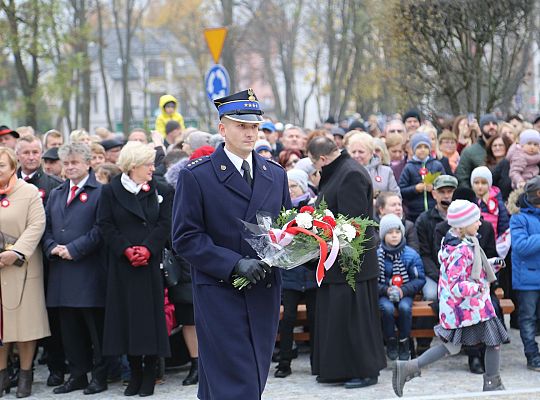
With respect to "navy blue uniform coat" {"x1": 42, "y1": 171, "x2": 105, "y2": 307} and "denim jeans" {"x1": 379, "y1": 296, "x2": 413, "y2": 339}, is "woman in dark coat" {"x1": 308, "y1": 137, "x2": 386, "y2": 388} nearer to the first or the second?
"denim jeans" {"x1": 379, "y1": 296, "x2": 413, "y2": 339}

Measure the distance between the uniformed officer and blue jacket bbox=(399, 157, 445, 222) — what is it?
5.70 metres

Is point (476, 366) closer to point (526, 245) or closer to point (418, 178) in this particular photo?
point (526, 245)

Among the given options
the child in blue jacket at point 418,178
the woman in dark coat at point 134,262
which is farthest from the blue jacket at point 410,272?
the woman in dark coat at point 134,262

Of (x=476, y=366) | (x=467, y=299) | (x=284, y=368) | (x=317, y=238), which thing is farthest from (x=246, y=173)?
(x=476, y=366)

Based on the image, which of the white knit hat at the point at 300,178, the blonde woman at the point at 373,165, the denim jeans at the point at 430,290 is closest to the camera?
the denim jeans at the point at 430,290

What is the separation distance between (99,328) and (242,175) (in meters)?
3.79

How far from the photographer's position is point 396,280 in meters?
10.1

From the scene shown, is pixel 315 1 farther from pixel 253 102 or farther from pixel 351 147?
pixel 253 102

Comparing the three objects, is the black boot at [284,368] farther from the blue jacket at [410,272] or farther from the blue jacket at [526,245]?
the blue jacket at [526,245]

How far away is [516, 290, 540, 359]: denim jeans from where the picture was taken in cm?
977

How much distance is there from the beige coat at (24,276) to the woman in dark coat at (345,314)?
2594 millimetres

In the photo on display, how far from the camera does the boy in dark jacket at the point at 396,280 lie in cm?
1004

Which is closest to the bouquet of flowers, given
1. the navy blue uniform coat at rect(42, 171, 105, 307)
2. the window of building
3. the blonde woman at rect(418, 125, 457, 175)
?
the navy blue uniform coat at rect(42, 171, 105, 307)

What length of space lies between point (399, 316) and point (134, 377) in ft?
8.62
